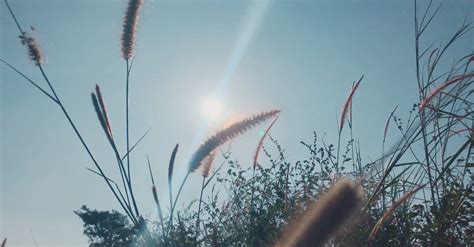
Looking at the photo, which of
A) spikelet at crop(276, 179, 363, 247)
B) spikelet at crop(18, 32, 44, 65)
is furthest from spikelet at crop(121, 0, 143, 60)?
spikelet at crop(276, 179, 363, 247)

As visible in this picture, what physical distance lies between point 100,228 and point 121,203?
2291 cm

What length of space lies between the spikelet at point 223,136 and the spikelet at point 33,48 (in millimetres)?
843

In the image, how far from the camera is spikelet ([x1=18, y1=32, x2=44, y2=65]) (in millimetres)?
2035

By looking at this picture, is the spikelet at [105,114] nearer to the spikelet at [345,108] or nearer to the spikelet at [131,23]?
the spikelet at [131,23]

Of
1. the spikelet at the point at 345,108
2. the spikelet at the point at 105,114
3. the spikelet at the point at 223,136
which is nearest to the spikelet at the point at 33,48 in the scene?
the spikelet at the point at 105,114

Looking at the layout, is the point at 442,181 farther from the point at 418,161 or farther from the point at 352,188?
the point at 352,188

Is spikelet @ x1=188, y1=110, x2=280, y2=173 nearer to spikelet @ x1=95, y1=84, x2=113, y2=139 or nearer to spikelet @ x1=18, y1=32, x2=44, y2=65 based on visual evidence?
spikelet @ x1=95, y1=84, x2=113, y2=139

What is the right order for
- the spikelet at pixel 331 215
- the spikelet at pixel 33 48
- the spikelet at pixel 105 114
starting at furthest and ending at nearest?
1. the spikelet at pixel 33 48
2. the spikelet at pixel 105 114
3. the spikelet at pixel 331 215

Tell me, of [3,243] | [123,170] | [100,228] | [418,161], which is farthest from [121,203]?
[100,228]

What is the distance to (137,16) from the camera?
2.31m

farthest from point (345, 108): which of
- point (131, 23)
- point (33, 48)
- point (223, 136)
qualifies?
point (33, 48)

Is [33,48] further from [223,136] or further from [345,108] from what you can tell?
[345,108]

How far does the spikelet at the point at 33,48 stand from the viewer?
80.1 inches

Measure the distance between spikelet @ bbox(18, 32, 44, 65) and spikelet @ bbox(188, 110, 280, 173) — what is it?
2.76ft
